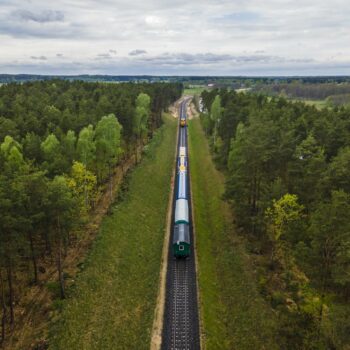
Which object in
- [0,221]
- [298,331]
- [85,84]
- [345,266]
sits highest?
[85,84]

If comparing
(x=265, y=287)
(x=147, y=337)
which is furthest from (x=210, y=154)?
(x=147, y=337)

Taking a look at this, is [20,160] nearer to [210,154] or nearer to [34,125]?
[34,125]

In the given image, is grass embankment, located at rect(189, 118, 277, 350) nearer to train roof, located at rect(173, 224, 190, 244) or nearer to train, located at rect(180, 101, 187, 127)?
train roof, located at rect(173, 224, 190, 244)

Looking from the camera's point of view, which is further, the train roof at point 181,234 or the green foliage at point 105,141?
the green foliage at point 105,141

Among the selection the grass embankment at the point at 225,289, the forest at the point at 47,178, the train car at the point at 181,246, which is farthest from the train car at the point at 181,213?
the forest at the point at 47,178

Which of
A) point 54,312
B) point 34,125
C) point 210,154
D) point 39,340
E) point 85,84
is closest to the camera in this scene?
point 39,340

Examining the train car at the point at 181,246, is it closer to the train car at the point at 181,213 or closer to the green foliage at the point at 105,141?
the train car at the point at 181,213

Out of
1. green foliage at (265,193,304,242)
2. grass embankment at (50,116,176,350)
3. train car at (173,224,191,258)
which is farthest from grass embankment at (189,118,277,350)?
green foliage at (265,193,304,242)
